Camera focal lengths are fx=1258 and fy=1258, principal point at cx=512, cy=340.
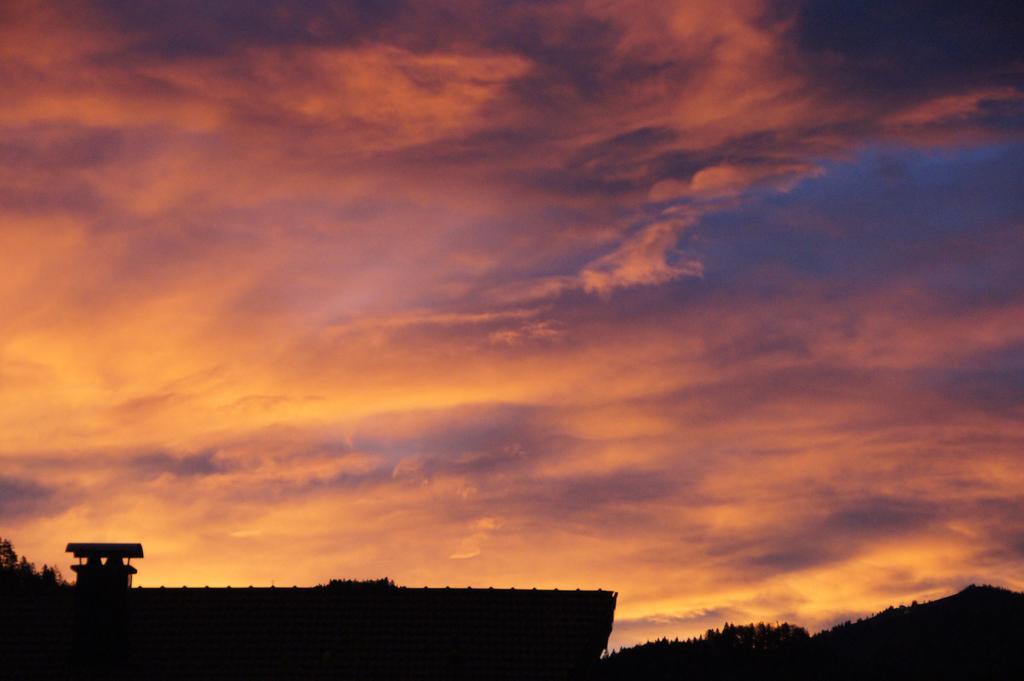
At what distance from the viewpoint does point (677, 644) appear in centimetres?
15300

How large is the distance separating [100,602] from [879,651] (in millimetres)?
153669

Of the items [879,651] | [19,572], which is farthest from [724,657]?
[19,572]

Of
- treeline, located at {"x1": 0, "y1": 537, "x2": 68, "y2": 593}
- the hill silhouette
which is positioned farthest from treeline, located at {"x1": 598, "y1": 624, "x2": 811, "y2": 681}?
treeline, located at {"x1": 0, "y1": 537, "x2": 68, "y2": 593}

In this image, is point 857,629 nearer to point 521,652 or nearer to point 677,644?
point 677,644

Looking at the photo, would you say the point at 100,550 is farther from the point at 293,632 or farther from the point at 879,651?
the point at 879,651

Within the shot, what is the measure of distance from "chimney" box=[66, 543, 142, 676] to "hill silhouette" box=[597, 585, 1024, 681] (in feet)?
357

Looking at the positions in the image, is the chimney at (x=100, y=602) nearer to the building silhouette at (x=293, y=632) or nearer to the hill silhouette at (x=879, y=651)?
the building silhouette at (x=293, y=632)

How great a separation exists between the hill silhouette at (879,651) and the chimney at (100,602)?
357ft

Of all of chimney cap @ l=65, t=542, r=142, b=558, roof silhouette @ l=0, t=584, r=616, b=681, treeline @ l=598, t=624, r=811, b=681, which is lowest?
roof silhouette @ l=0, t=584, r=616, b=681

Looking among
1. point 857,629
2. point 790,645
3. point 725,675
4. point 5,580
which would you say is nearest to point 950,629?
point 857,629

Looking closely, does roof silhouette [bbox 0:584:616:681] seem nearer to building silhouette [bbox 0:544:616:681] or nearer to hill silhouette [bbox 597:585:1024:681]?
building silhouette [bbox 0:544:616:681]

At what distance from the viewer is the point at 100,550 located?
3634 cm

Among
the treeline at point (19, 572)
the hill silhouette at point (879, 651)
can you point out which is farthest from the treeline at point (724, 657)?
the treeline at point (19, 572)

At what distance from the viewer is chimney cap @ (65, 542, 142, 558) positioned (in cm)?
3628
